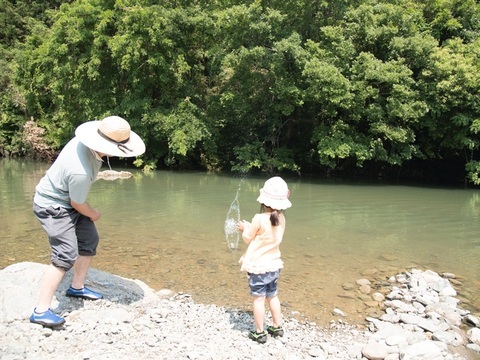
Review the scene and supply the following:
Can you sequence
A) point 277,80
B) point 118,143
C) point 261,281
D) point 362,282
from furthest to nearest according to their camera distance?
point 277,80
point 362,282
point 261,281
point 118,143

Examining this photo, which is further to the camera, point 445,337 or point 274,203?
point 445,337

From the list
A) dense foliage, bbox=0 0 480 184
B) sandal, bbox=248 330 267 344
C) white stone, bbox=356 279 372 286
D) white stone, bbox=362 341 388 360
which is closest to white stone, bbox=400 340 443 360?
white stone, bbox=362 341 388 360

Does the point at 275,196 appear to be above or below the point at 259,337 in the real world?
above

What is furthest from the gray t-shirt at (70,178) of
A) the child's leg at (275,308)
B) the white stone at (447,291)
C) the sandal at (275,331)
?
the white stone at (447,291)

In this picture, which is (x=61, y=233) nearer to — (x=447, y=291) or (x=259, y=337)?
(x=259, y=337)

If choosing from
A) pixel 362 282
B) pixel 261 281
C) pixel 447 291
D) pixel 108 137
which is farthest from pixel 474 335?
pixel 108 137

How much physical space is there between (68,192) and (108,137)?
2.18 ft

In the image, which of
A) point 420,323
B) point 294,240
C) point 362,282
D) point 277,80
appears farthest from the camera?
point 277,80

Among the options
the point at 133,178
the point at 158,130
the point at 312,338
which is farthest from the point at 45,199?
the point at 158,130

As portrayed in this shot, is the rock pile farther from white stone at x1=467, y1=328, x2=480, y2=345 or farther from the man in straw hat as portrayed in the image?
the man in straw hat

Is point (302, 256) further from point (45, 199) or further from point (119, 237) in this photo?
point (45, 199)

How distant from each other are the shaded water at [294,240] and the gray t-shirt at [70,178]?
9.34ft

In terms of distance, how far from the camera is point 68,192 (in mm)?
4172

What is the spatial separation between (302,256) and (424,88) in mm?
14481
